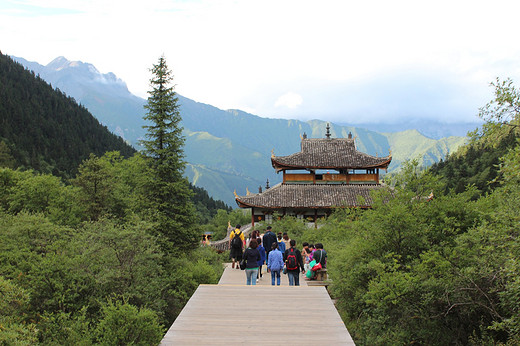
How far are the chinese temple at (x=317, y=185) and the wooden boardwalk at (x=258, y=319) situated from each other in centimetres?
2771

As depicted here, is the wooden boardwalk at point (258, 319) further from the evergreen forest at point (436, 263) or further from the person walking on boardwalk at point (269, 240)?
the person walking on boardwalk at point (269, 240)

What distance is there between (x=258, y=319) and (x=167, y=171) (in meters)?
17.6

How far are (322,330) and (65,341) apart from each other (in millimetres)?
8550

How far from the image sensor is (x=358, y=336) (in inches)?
572

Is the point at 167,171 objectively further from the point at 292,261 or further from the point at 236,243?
the point at 292,261

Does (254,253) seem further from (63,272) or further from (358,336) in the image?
(63,272)

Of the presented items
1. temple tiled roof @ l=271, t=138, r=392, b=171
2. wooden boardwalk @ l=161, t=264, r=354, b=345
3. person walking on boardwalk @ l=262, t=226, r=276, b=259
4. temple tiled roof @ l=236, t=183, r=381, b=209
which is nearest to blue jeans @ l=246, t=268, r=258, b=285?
wooden boardwalk @ l=161, t=264, r=354, b=345

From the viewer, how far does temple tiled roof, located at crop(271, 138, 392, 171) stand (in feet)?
132

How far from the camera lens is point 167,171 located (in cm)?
2523

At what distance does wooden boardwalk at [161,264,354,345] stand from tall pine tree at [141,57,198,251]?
47.2ft

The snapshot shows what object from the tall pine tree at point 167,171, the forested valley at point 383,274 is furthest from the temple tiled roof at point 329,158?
the forested valley at point 383,274

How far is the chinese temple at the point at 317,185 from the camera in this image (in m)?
38.7

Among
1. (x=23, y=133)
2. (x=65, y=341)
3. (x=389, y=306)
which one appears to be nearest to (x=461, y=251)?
(x=389, y=306)

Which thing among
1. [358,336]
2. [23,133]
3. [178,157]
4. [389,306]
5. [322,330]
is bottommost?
[358,336]
